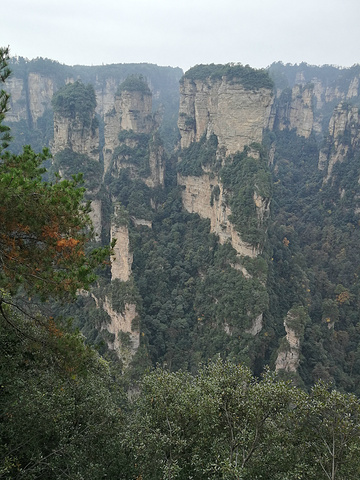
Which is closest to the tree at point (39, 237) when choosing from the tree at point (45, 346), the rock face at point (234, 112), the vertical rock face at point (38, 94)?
the tree at point (45, 346)

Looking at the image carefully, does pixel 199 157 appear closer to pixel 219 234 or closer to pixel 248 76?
pixel 248 76

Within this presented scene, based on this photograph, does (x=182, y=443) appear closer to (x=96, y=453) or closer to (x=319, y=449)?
(x=96, y=453)

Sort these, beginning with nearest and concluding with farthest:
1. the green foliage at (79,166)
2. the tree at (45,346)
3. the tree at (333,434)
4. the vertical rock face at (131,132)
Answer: the tree at (45,346), the tree at (333,434), the green foliage at (79,166), the vertical rock face at (131,132)

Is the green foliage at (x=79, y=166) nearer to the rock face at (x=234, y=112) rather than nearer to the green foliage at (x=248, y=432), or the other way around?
the rock face at (x=234, y=112)

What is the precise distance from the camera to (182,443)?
304 inches

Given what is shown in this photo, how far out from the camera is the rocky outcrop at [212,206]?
2910 centimetres

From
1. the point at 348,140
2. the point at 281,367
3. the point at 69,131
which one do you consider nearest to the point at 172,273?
the point at 281,367

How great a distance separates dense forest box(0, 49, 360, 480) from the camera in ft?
22.6

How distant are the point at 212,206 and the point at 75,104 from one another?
17.0 m

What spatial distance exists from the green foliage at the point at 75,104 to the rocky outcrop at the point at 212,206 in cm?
1150

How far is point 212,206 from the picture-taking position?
3406 cm

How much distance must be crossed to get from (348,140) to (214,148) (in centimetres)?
2121

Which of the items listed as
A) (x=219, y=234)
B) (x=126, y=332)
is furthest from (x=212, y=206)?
(x=126, y=332)

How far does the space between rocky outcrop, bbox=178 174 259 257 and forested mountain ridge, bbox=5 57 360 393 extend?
0.47 ft
